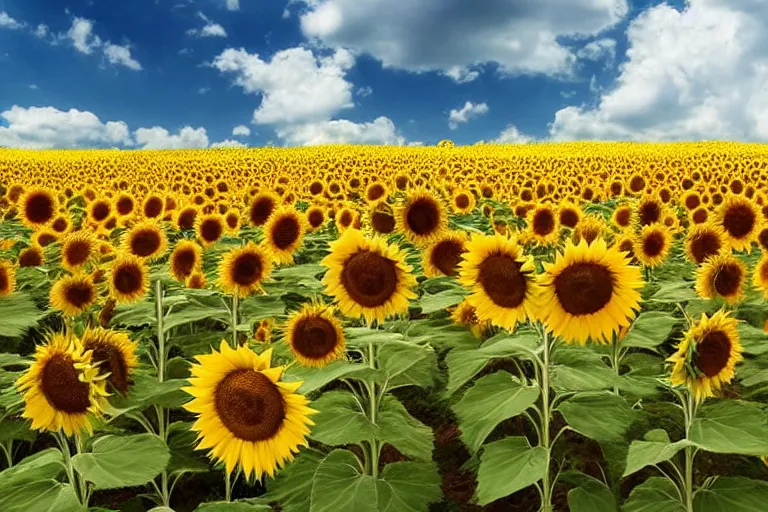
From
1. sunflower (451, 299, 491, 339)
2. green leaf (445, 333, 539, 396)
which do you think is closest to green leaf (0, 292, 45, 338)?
sunflower (451, 299, 491, 339)

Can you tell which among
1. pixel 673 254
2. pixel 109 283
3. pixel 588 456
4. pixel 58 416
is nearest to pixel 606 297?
→ pixel 588 456

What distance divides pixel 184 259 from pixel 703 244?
4.26 meters

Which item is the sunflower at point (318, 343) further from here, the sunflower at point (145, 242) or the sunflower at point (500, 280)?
the sunflower at point (145, 242)

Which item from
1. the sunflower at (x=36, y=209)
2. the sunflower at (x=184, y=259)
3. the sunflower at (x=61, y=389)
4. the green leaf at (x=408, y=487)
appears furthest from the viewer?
the sunflower at (x=36, y=209)

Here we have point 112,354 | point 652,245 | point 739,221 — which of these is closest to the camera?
point 112,354

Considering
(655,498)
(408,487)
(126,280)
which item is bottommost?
(408,487)

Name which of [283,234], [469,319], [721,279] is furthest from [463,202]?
[469,319]

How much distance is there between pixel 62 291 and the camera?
4.94m

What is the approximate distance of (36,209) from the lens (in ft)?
29.1

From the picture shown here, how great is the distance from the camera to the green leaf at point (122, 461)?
9.91 feet

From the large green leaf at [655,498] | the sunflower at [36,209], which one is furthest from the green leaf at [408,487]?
the sunflower at [36,209]

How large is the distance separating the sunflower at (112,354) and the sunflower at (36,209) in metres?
6.23

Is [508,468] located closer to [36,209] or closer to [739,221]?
[739,221]

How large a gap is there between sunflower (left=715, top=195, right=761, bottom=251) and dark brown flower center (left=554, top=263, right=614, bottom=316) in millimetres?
3934
